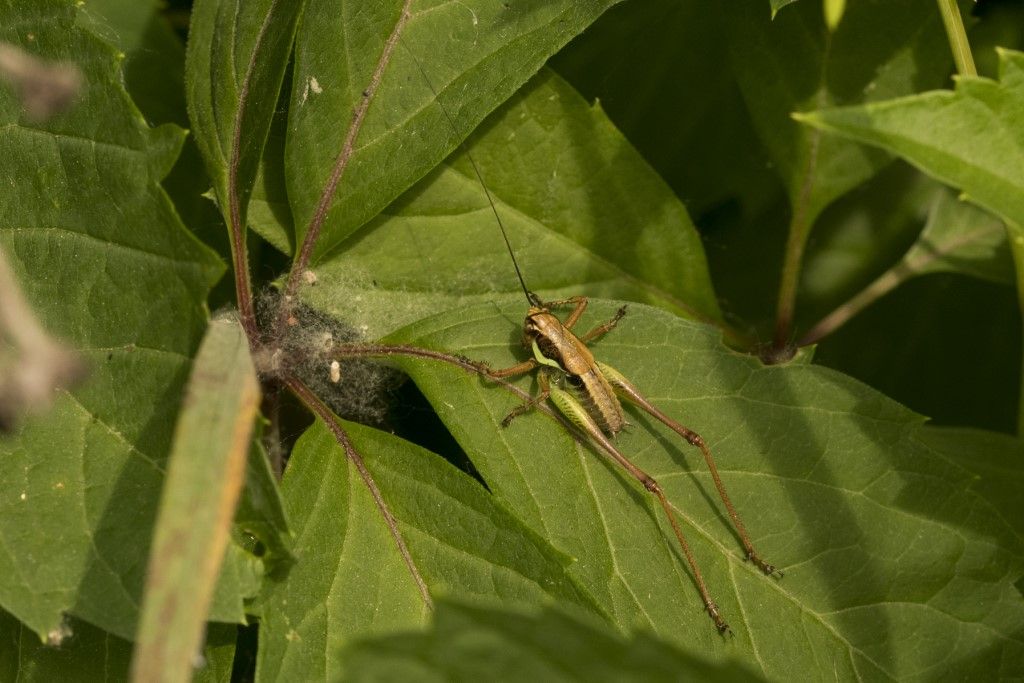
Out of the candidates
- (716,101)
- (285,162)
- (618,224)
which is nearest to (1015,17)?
(716,101)

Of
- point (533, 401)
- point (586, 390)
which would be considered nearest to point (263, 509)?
point (533, 401)

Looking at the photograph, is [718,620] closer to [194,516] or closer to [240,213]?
[194,516]

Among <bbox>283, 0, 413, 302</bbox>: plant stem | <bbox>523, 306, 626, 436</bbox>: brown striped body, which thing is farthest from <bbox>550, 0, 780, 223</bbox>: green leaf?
<bbox>523, 306, 626, 436</bbox>: brown striped body

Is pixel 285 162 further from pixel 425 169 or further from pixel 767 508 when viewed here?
pixel 767 508

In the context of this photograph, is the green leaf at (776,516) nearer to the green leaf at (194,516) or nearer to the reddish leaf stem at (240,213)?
the reddish leaf stem at (240,213)

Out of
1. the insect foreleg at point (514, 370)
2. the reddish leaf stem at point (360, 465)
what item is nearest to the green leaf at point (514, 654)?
the reddish leaf stem at point (360, 465)
